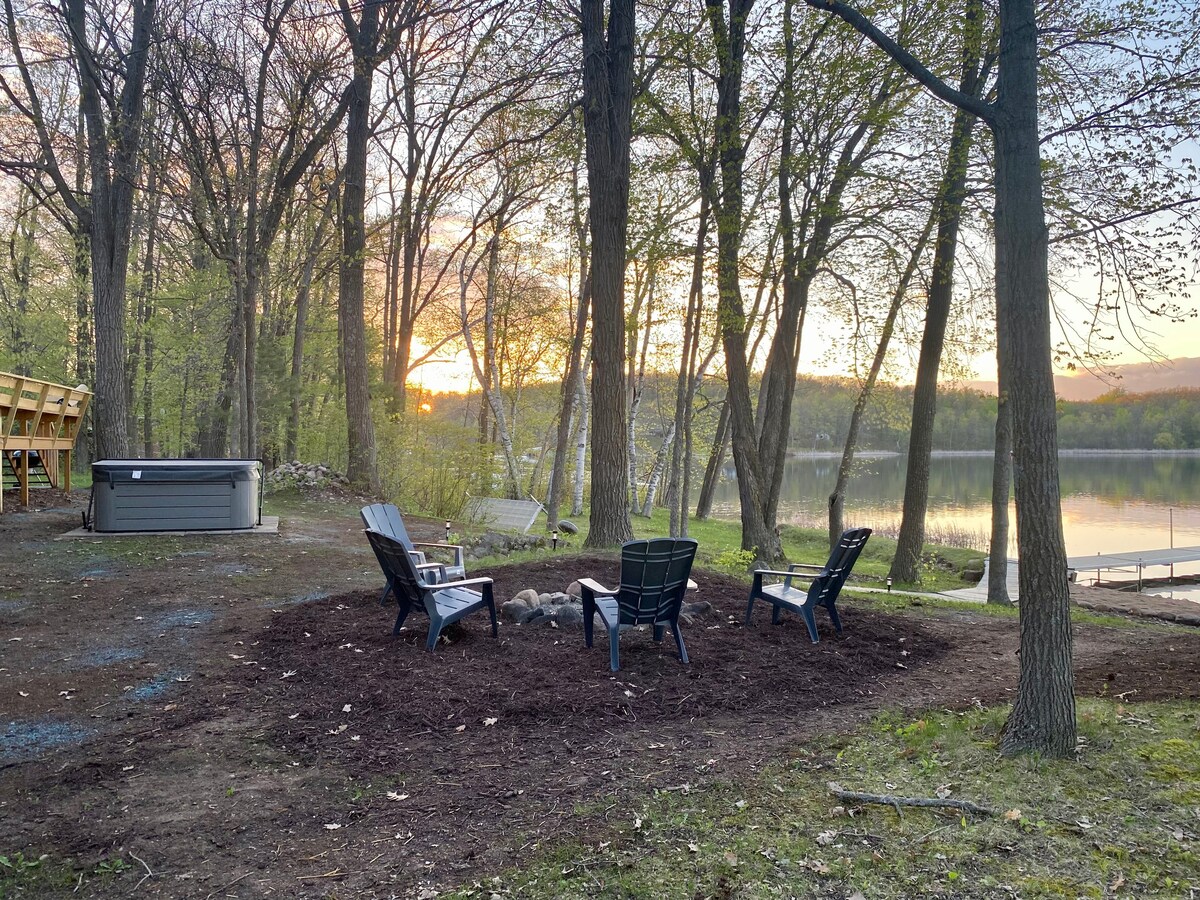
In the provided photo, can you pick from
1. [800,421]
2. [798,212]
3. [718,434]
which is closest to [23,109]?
[798,212]

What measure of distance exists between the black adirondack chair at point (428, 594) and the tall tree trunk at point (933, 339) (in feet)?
25.5

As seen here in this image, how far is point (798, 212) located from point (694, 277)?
173cm

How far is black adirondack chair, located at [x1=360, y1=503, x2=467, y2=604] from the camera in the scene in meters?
6.12

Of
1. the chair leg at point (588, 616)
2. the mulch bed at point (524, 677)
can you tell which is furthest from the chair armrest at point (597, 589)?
the mulch bed at point (524, 677)

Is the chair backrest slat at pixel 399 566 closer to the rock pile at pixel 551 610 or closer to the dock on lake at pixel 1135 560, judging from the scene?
the rock pile at pixel 551 610

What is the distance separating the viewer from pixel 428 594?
5211 millimetres

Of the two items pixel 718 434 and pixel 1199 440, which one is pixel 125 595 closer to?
pixel 718 434

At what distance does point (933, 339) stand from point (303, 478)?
1214 centimetres

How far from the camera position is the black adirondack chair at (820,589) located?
223 inches

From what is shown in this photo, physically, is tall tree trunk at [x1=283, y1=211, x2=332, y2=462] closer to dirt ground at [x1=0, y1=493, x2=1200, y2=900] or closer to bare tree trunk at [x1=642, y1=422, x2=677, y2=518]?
bare tree trunk at [x1=642, y1=422, x2=677, y2=518]

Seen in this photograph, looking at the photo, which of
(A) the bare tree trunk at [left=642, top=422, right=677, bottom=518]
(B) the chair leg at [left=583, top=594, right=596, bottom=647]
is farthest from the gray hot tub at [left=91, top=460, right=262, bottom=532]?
(A) the bare tree trunk at [left=642, top=422, right=677, bottom=518]

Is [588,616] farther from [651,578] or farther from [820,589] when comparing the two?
[820,589]

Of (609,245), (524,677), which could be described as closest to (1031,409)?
(524,677)

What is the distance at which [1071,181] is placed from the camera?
8.62 metres
